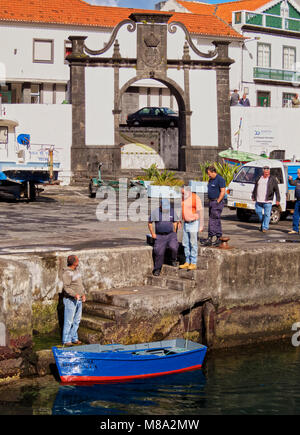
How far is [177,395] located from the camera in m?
12.3

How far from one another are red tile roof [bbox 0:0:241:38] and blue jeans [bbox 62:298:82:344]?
31956mm

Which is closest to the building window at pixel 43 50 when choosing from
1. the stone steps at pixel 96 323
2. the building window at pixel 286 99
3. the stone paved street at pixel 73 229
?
the building window at pixel 286 99

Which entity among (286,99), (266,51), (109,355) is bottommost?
(109,355)

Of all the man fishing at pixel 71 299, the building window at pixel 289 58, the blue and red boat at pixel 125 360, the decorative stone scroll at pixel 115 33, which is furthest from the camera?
the building window at pixel 289 58

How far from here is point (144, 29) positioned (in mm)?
33312

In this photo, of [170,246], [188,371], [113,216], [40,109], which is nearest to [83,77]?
[40,109]

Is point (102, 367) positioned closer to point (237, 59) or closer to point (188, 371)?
point (188, 371)

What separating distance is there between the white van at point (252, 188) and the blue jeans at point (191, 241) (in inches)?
280

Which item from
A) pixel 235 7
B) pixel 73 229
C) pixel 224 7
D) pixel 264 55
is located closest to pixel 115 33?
pixel 73 229

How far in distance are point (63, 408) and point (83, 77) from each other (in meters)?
23.3

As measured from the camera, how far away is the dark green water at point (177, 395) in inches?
454

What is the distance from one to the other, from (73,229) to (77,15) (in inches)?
1072

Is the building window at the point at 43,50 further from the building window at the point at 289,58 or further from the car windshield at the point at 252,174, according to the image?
the car windshield at the point at 252,174

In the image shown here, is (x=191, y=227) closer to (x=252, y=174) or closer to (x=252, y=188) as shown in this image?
(x=252, y=188)
